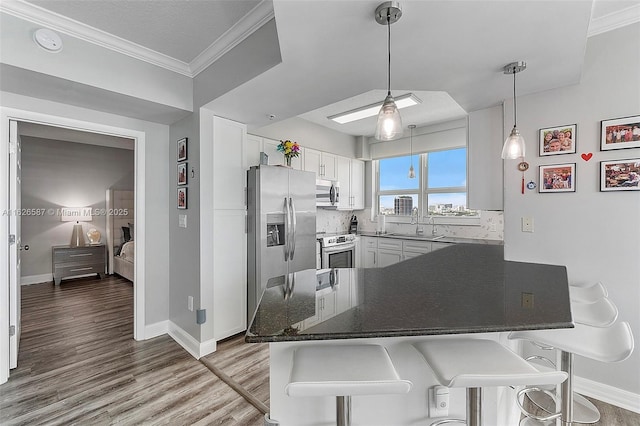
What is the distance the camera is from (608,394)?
6.50 feet

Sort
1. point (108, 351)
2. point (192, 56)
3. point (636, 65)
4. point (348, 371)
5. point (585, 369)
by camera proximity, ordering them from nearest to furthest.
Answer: point (348, 371), point (636, 65), point (585, 369), point (192, 56), point (108, 351)

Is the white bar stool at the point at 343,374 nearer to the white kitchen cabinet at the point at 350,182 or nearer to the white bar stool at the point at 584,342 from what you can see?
the white bar stool at the point at 584,342

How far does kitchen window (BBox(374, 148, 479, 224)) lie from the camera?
450 cm

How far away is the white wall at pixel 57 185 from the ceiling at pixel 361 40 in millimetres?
4446

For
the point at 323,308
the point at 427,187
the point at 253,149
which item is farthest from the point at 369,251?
the point at 323,308

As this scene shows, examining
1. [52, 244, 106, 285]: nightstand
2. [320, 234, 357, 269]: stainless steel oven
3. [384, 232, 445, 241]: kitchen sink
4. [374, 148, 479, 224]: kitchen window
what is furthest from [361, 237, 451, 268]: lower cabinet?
[52, 244, 106, 285]: nightstand

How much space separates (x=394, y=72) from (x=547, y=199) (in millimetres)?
1546

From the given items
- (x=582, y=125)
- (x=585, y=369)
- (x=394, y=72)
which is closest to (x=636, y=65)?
(x=582, y=125)

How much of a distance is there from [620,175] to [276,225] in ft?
9.22

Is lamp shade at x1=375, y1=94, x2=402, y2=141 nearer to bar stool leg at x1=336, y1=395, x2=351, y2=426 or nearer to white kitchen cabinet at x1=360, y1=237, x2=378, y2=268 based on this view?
bar stool leg at x1=336, y1=395, x2=351, y2=426

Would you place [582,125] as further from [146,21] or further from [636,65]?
[146,21]

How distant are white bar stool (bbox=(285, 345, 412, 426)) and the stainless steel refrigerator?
1947 mm

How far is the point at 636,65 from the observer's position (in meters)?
1.90

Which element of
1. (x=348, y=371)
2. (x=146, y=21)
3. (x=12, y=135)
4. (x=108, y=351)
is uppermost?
(x=146, y=21)
